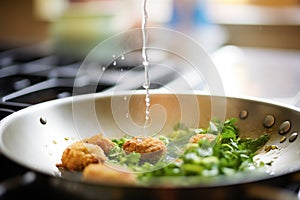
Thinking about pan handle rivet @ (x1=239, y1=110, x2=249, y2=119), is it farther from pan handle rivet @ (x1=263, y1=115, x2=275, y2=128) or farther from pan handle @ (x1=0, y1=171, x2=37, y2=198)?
pan handle @ (x1=0, y1=171, x2=37, y2=198)

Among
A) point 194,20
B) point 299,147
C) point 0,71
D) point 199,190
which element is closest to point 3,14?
point 194,20

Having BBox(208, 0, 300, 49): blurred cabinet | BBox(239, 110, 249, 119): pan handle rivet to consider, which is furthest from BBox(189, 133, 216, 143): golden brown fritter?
BBox(208, 0, 300, 49): blurred cabinet

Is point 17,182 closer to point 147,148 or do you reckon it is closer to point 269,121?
point 147,148

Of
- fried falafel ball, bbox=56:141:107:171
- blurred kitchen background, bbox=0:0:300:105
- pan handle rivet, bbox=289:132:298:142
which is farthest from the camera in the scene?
blurred kitchen background, bbox=0:0:300:105

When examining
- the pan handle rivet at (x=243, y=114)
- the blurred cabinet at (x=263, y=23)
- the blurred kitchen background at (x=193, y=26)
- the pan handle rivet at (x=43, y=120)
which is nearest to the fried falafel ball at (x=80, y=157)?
the pan handle rivet at (x=43, y=120)

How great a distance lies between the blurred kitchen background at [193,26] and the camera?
172 cm

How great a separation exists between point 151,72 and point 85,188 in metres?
0.84

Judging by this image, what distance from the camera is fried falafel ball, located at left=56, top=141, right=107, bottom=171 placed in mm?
749

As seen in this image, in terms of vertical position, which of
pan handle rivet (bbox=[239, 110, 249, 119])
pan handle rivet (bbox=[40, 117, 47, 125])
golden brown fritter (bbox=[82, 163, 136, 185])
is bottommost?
pan handle rivet (bbox=[239, 110, 249, 119])

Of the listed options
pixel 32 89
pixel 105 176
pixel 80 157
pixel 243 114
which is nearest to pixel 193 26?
pixel 32 89

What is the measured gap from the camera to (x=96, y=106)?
0.97 metres

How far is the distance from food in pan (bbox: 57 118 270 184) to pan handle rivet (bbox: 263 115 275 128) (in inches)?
1.0

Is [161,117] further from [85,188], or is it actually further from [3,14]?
[3,14]

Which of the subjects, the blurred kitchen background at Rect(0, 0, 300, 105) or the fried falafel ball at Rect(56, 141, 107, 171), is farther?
the blurred kitchen background at Rect(0, 0, 300, 105)
